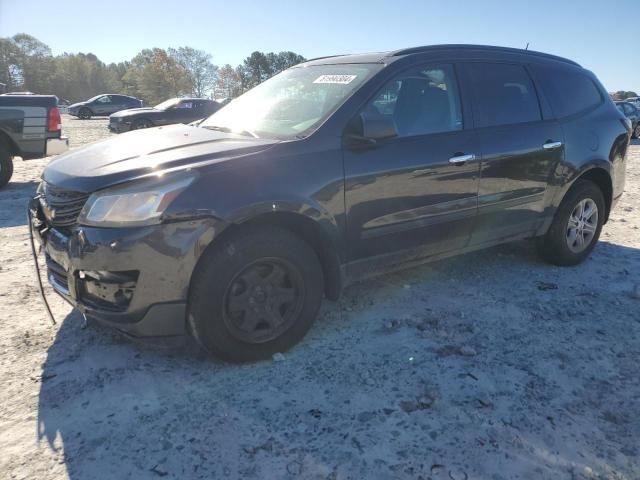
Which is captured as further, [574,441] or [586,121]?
[586,121]

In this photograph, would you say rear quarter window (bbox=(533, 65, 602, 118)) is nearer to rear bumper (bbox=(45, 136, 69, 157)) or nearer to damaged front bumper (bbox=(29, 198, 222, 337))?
damaged front bumper (bbox=(29, 198, 222, 337))

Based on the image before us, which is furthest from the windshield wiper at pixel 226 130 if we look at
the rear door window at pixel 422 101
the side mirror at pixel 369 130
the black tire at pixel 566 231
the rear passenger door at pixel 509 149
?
the black tire at pixel 566 231

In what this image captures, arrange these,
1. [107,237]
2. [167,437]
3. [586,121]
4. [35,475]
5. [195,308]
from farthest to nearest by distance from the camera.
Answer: [586,121] → [195,308] → [107,237] → [167,437] → [35,475]

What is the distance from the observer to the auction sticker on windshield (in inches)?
130

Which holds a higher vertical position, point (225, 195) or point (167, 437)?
point (225, 195)

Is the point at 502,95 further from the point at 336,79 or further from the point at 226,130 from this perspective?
the point at 226,130

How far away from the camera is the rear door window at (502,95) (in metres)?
3.73

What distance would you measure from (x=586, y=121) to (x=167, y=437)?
423 centimetres

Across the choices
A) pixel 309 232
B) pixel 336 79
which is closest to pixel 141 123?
pixel 336 79

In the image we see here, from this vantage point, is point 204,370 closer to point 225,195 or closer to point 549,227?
point 225,195

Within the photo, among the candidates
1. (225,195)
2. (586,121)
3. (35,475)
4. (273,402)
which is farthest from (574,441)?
(586,121)

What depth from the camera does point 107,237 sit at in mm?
2430

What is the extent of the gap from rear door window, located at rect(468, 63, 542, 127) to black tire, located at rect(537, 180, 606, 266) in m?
0.84

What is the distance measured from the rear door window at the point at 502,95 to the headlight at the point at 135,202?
232cm
